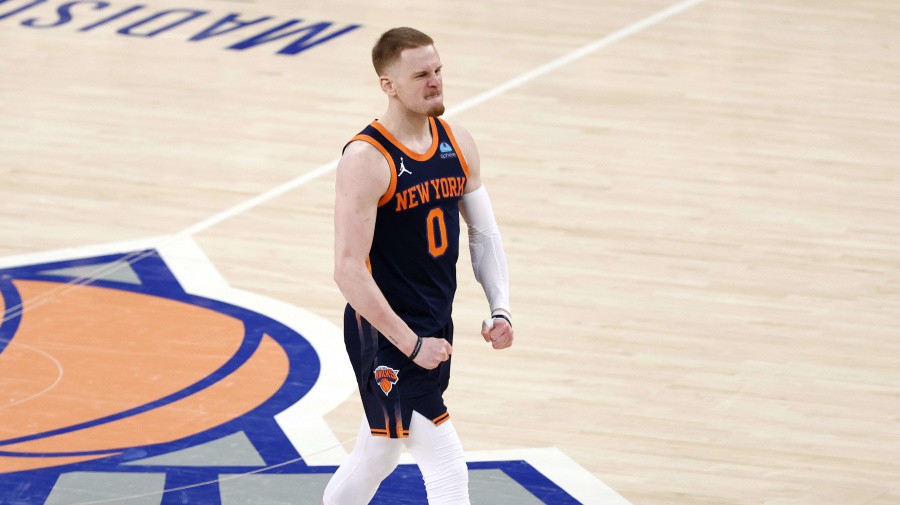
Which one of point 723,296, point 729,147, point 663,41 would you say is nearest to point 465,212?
point 723,296

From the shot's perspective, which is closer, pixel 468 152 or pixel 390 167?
pixel 390 167

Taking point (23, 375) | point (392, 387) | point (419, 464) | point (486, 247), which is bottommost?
point (23, 375)

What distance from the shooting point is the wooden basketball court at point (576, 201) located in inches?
227

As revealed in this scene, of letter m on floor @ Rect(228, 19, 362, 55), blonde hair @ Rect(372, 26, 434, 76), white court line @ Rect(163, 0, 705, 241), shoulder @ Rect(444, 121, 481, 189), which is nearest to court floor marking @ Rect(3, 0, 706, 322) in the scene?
white court line @ Rect(163, 0, 705, 241)

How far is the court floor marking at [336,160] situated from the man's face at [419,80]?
353cm

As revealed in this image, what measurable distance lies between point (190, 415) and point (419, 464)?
2000mm

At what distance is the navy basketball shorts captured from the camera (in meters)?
3.94

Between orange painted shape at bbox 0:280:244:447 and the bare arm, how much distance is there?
7.62 ft

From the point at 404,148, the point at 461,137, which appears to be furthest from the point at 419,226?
the point at 461,137

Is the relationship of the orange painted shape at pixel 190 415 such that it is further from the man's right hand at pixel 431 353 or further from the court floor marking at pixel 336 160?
the man's right hand at pixel 431 353

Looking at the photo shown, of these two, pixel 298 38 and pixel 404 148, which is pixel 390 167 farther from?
pixel 298 38

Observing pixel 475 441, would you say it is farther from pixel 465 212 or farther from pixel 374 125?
pixel 374 125

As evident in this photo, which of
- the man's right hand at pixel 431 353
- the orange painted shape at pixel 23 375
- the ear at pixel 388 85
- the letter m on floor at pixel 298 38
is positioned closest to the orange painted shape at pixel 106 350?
the orange painted shape at pixel 23 375

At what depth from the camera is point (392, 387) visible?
3.94 metres
